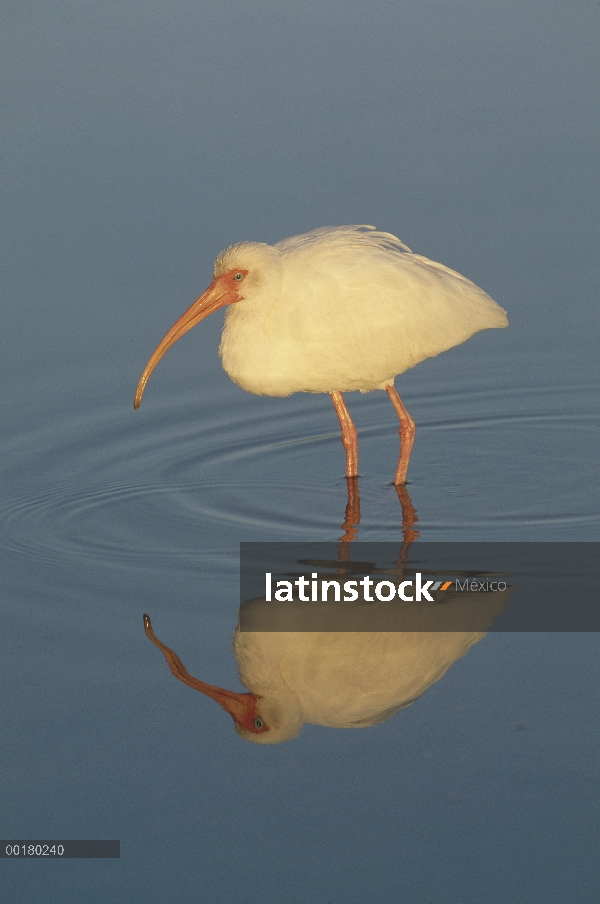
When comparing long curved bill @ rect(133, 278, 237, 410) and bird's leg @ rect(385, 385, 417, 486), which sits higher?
long curved bill @ rect(133, 278, 237, 410)

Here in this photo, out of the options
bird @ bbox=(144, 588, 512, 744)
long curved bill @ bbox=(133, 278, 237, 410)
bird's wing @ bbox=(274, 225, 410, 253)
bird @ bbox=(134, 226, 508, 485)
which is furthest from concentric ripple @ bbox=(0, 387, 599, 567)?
bird's wing @ bbox=(274, 225, 410, 253)

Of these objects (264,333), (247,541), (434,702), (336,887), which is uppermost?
(264,333)

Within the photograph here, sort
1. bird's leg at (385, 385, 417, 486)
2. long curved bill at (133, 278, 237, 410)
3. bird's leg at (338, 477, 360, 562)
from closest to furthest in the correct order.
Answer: bird's leg at (338, 477, 360, 562), long curved bill at (133, 278, 237, 410), bird's leg at (385, 385, 417, 486)

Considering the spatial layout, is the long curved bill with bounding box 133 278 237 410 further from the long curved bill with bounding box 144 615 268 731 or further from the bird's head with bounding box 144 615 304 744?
the bird's head with bounding box 144 615 304 744

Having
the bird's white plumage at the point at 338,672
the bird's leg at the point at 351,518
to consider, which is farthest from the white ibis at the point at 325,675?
the bird's leg at the point at 351,518

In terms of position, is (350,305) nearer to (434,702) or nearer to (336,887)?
(434,702)

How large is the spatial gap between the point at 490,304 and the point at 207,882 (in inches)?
197

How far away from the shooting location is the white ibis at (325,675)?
546 centimetres

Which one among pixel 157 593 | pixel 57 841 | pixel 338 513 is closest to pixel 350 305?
pixel 338 513

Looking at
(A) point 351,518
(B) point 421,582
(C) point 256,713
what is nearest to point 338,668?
(C) point 256,713

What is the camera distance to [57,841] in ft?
15.5

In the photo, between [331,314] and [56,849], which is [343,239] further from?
[56,849]

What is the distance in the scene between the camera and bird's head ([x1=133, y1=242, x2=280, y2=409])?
312 inches

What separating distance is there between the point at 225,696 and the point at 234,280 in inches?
122
